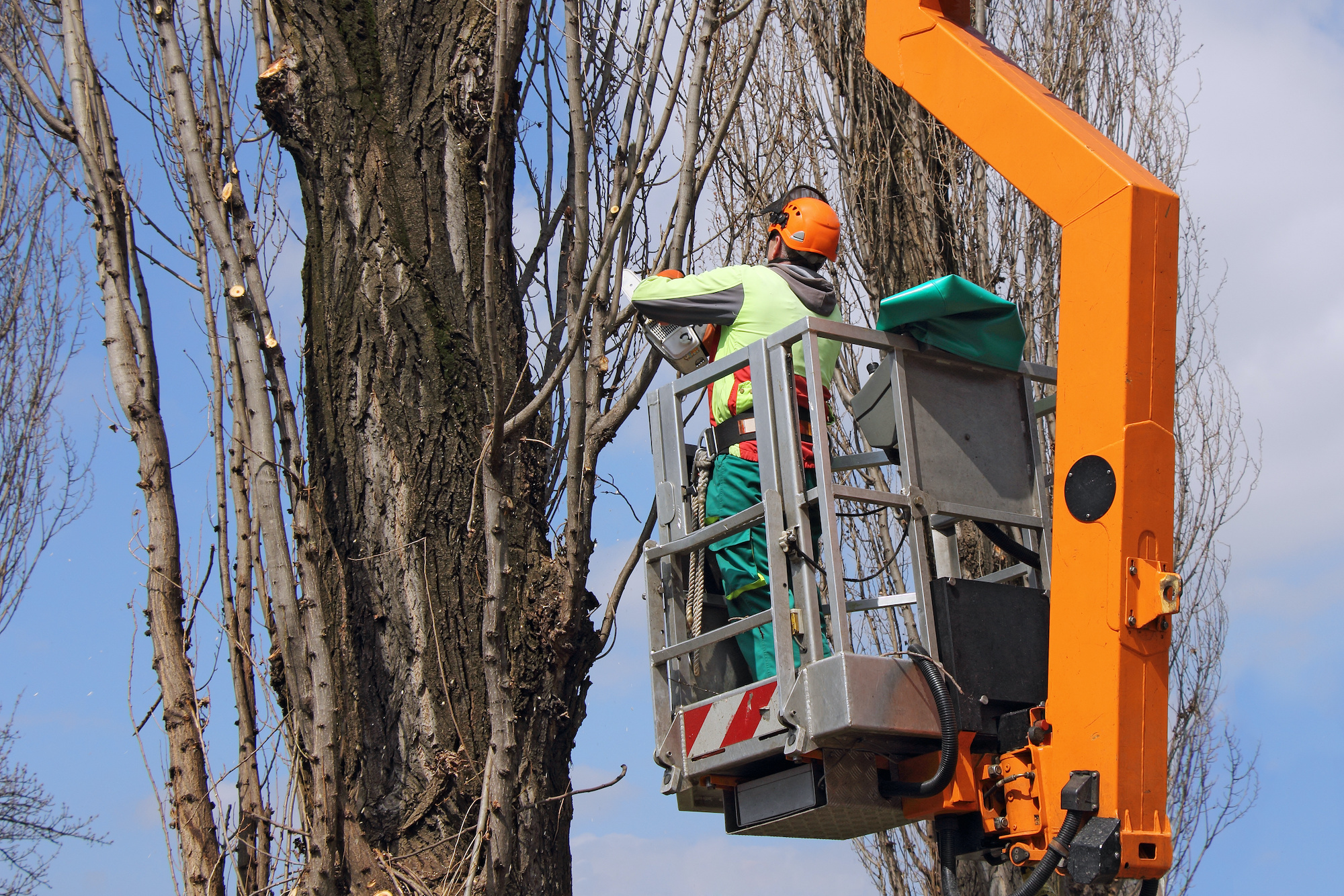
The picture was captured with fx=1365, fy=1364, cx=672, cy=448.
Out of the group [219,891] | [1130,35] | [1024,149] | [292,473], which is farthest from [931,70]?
[1130,35]

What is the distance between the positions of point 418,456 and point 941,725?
176cm

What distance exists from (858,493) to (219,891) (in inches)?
86.5

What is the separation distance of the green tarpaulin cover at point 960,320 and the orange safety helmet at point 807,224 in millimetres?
642

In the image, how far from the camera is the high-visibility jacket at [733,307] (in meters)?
4.16

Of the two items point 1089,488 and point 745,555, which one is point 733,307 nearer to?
point 745,555

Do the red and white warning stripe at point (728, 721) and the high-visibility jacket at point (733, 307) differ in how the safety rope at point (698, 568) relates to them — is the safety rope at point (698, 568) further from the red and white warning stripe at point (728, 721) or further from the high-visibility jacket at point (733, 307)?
the red and white warning stripe at point (728, 721)

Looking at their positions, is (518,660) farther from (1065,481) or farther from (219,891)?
(1065,481)

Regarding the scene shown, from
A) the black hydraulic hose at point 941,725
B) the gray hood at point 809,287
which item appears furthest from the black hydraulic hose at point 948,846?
the gray hood at point 809,287

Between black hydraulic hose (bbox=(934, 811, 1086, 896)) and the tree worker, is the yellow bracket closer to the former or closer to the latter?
black hydraulic hose (bbox=(934, 811, 1086, 896))

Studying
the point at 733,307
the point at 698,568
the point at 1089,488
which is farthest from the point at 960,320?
the point at 698,568

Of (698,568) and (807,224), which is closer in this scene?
(698,568)

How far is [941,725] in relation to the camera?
3.33m

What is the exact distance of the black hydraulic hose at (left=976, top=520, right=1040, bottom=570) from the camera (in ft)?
12.6

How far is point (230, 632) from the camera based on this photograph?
464cm
